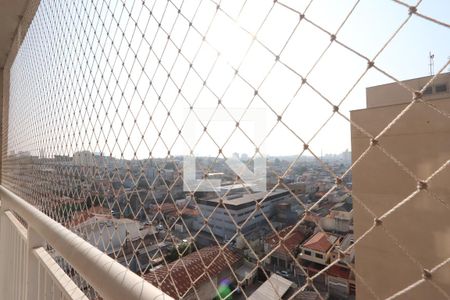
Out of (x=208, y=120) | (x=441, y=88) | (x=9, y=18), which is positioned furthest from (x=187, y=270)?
(x=9, y=18)

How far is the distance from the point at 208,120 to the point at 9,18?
2.53 metres

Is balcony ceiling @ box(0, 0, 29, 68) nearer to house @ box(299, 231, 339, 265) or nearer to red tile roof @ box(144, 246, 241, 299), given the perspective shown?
red tile roof @ box(144, 246, 241, 299)

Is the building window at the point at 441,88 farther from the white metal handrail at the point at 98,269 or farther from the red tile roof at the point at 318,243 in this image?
the white metal handrail at the point at 98,269

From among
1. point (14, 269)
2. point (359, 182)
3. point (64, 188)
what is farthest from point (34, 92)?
point (359, 182)

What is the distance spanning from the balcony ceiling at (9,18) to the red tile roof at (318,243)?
2556mm

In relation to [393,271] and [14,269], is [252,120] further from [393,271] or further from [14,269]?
[14,269]

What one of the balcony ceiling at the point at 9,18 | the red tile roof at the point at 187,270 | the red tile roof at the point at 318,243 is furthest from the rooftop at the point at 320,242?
the balcony ceiling at the point at 9,18

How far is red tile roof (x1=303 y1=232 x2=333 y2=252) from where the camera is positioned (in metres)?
0.46

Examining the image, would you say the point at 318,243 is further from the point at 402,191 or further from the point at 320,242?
the point at 402,191

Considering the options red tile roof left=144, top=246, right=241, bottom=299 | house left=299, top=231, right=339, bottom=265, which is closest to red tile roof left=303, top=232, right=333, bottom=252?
house left=299, top=231, right=339, bottom=265

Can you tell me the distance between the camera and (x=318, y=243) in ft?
1.57

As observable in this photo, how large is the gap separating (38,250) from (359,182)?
34.2 inches

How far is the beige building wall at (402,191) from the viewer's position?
464 millimetres

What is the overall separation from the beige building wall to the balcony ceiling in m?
2.55
